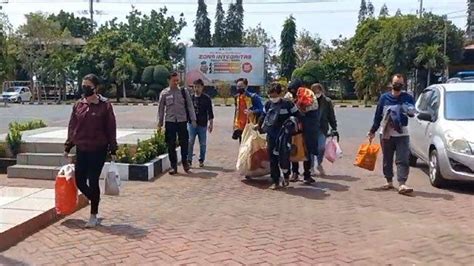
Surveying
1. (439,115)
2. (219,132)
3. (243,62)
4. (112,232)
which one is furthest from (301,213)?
(243,62)

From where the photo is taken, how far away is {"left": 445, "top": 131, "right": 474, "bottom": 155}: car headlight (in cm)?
820

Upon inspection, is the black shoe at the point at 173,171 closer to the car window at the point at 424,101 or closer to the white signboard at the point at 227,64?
the car window at the point at 424,101

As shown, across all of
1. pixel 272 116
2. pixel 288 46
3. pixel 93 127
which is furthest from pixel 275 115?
pixel 288 46

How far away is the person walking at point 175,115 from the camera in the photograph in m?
9.65

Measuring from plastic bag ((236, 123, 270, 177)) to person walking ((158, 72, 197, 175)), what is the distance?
49.2 inches

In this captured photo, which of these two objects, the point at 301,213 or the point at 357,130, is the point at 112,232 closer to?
the point at 301,213

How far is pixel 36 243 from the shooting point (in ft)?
19.2

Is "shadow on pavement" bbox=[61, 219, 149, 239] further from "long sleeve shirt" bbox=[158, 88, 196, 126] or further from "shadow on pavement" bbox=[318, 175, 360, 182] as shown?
"shadow on pavement" bbox=[318, 175, 360, 182]

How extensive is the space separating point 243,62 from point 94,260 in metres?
42.7

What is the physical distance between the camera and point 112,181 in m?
7.29

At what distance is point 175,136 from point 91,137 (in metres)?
3.59

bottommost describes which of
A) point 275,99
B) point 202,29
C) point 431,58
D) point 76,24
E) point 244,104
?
point 244,104

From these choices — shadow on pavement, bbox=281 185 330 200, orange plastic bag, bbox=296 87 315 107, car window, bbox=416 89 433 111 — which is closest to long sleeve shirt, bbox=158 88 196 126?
orange plastic bag, bbox=296 87 315 107

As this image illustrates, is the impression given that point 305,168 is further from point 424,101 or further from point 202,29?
point 202,29
